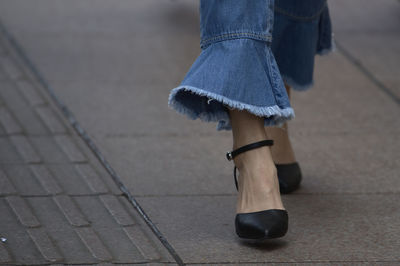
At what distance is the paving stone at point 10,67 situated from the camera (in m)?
4.52

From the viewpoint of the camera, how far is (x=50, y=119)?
12.7ft

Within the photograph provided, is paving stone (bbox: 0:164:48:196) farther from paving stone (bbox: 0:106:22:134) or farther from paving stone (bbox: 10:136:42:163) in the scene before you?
paving stone (bbox: 0:106:22:134)

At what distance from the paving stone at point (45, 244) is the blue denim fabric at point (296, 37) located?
3.73 feet

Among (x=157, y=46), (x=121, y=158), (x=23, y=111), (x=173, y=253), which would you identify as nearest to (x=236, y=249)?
(x=173, y=253)

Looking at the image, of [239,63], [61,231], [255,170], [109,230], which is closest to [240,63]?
[239,63]

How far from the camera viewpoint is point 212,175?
3.24 meters

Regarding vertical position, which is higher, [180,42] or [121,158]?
[180,42]

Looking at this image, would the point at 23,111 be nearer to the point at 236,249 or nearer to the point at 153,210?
the point at 153,210

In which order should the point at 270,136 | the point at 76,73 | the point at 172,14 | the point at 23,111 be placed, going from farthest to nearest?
the point at 172,14 < the point at 76,73 < the point at 23,111 < the point at 270,136

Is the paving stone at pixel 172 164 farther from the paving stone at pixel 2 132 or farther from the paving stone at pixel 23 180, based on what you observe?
the paving stone at pixel 2 132

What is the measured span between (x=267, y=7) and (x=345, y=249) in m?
0.85

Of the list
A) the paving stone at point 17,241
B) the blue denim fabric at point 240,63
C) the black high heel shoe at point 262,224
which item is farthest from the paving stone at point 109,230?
the blue denim fabric at point 240,63

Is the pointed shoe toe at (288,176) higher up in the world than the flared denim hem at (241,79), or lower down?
lower down

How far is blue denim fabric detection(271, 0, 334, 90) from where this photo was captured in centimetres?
290
